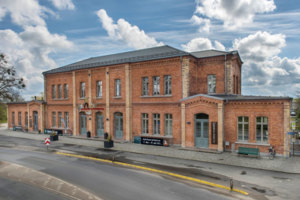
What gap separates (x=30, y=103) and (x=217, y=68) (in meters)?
28.0

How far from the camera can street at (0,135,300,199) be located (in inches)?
382

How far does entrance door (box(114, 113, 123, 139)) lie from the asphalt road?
29.3 ft

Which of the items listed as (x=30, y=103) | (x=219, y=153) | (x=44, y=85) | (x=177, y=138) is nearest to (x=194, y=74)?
(x=177, y=138)

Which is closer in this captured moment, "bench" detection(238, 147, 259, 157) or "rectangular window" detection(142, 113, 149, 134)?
"bench" detection(238, 147, 259, 157)

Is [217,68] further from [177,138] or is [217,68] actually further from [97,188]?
[97,188]

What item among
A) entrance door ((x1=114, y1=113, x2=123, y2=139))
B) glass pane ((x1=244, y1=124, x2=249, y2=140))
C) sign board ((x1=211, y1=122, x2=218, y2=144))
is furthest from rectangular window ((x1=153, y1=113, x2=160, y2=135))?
glass pane ((x1=244, y1=124, x2=249, y2=140))

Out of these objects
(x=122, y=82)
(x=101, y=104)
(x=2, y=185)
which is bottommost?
(x=2, y=185)

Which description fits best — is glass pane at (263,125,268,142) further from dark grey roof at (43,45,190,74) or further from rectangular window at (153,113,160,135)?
rectangular window at (153,113,160,135)

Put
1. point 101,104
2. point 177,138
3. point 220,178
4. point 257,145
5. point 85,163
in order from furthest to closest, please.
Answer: point 101,104 → point 177,138 → point 257,145 → point 85,163 → point 220,178

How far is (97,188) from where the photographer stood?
33.7ft

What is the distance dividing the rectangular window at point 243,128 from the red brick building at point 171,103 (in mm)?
77

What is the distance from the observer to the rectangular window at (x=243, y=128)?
17.7 meters

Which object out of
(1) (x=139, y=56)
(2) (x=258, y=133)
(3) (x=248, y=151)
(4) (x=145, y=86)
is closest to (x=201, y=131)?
(3) (x=248, y=151)

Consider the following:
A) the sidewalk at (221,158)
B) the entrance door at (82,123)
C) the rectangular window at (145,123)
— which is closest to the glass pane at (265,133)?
the sidewalk at (221,158)
